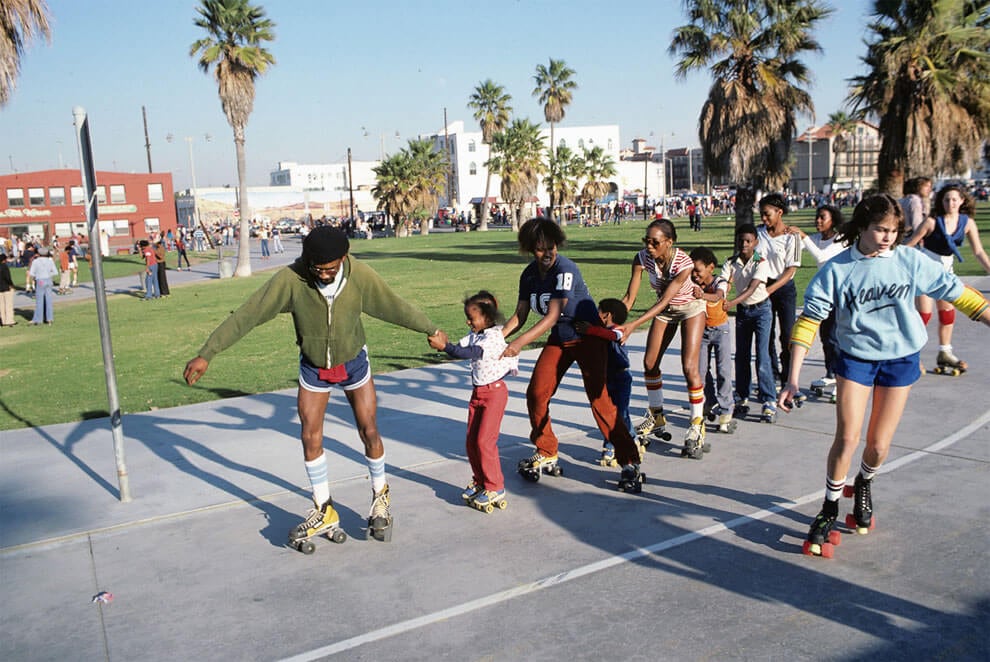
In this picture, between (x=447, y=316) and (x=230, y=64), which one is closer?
(x=447, y=316)

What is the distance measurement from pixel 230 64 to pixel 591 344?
2885cm

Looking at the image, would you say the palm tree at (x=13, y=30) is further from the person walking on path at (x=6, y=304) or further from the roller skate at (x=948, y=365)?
the roller skate at (x=948, y=365)

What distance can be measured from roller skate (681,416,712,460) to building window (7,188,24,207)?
73631mm

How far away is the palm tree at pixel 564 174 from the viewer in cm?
6781

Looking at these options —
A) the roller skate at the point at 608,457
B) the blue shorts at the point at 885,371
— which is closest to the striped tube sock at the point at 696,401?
the roller skate at the point at 608,457

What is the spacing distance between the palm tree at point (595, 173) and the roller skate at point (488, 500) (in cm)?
6713

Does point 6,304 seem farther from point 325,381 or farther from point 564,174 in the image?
point 564,174

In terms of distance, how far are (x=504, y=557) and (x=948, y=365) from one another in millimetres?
5914

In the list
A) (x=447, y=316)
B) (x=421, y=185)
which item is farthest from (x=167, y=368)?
(x=421, y=185)

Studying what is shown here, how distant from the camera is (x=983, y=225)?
3491 cm

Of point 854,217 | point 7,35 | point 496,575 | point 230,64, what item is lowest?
point 496,575

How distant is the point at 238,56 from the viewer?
3003 centimetres

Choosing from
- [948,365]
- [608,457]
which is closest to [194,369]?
[608,457]

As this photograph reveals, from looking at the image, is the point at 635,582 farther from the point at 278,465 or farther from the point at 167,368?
the point at 167,368
